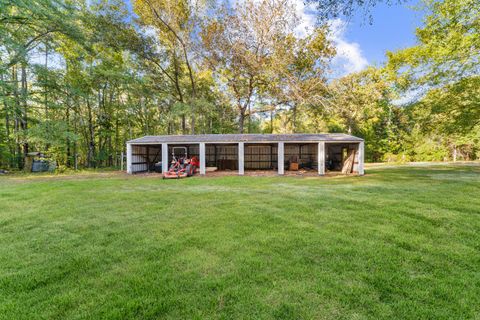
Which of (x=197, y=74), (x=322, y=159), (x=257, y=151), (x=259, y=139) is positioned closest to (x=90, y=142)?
(x=197, y=74)

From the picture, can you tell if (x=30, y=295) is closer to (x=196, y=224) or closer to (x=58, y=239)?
(x=58, y=239)

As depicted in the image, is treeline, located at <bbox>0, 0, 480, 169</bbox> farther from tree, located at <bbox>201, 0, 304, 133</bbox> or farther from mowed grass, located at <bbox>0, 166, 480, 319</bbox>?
mowed grass, located at <bbox>0, 166, 480, 319</bbox>

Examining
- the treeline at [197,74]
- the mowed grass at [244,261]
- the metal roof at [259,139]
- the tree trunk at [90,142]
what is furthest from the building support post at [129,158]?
the mowed grass at [244,261]

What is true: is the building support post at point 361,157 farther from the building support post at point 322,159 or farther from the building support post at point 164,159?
the building support post at point 164,159

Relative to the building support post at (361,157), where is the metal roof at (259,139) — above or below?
above

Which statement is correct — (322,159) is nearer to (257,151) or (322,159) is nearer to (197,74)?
→ (257,151)

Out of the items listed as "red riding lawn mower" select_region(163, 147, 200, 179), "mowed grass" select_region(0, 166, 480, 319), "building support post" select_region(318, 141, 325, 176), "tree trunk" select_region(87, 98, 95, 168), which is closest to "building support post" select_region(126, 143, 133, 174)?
"red riding lawn mower" select_region(163, 147, 200, 179)

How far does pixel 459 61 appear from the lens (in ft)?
33.2

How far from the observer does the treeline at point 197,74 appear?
11.1m

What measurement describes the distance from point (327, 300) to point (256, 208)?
307 centimetres

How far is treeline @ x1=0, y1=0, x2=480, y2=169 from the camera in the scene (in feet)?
36.4

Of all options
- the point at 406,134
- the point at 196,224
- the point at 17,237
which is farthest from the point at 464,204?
the point at 406,134

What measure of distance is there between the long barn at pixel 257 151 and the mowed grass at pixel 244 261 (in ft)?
25.5

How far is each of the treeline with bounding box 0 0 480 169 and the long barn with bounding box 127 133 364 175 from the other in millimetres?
3528
